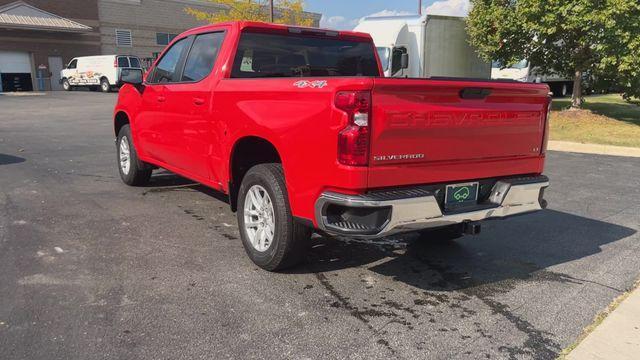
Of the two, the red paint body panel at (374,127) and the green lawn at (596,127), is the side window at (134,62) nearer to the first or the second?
the green lawn at (596,127)

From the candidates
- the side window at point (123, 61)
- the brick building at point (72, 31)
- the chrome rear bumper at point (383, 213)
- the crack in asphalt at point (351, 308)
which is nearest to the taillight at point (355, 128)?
the chrome rear bumper at point (383, 213)

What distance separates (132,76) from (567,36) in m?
13.8

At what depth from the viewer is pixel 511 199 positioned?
403 cm

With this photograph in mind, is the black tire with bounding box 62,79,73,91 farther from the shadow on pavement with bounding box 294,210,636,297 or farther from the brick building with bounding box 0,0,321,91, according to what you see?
the shadow on pavement with bounding box 294,210,636,297

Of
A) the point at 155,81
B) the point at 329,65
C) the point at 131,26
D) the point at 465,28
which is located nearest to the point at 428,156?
the point at 329,65

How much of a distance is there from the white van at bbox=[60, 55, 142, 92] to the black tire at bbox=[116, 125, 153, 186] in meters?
26.3

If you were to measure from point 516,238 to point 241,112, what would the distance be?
3.03 metres

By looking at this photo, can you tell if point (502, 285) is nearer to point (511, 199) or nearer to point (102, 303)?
→ point (511, 199)

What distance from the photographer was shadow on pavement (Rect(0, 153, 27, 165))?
28.6 feet

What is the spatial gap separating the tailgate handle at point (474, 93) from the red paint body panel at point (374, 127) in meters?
0.03

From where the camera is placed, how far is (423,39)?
1841 cm

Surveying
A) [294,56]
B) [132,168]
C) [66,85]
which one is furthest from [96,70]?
[294,56]

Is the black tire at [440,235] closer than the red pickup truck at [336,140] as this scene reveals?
No

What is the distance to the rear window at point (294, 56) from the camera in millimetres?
4883
